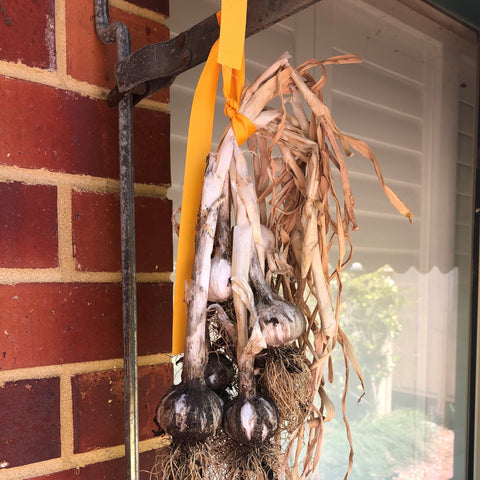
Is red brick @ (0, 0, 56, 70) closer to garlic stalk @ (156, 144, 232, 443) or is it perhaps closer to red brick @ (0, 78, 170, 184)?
red brick @ (0, 78, 170, 184)

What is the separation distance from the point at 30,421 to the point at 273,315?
276mm

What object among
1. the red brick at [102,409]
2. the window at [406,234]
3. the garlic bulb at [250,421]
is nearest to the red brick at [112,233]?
the red brick at [102,409]

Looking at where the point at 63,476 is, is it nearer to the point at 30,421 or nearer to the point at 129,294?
the point at 30,421

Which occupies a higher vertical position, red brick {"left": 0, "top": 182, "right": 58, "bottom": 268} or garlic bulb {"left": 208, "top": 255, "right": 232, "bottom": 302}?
red brick {"left": 0, "top": 182, "right": 58, "bottom": 268}

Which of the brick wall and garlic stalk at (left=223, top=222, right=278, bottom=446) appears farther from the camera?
the brick wall

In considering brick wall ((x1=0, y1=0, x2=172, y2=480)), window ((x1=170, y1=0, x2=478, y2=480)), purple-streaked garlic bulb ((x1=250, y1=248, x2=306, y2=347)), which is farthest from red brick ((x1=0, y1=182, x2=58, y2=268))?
window ((x1=170, y1=0, x2=478, y2=480))

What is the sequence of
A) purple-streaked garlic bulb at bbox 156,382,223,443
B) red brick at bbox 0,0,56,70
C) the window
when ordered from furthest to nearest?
the window
red brick at bbox 0,0,56,70
purple-streaked garlic bulb at bbox 156,382,223,443

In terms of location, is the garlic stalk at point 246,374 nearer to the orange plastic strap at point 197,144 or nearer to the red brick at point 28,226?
the orange plastic strap at point 197,144

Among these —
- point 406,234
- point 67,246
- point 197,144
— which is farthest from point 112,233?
point 406,234

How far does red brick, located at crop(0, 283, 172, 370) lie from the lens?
17.6 inches

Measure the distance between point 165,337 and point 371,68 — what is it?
1.08m

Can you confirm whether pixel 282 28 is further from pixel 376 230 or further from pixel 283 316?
pixel 283 316

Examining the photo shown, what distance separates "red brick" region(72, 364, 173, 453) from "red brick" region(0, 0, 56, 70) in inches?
A: 12.6

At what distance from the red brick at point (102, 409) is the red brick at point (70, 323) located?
24 millimetres
